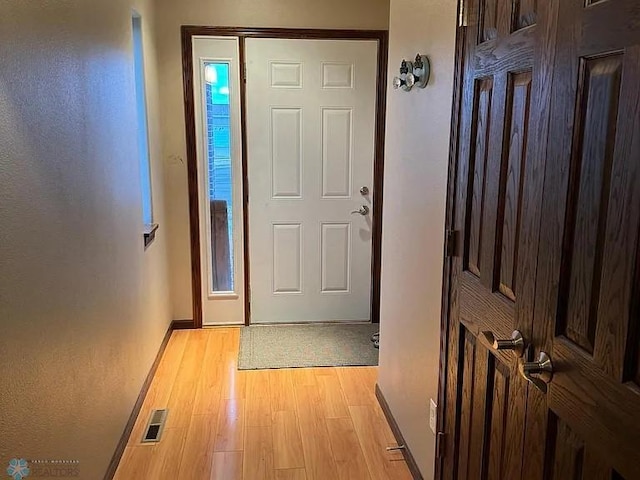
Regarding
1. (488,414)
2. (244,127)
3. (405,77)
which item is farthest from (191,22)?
(488,414)

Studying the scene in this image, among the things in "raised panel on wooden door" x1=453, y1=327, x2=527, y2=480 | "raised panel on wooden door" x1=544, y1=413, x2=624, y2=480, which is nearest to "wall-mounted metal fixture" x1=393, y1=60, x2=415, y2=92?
"raised panel on wooden door" x1=453, y1=327, x2=527, y2=480

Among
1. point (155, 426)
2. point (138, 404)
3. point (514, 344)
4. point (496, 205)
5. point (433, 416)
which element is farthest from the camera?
point (138, 404)

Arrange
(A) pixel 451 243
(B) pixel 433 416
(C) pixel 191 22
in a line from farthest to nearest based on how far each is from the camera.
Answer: (C) pixel 191 22 → (B) pixel 433 416 → (A) pixel 451 243

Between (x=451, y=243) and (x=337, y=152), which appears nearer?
(x=451, y=243)

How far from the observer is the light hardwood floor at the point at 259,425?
7.82 feet

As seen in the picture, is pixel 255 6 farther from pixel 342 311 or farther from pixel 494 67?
pixel 494 67

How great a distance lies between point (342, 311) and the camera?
4176mm

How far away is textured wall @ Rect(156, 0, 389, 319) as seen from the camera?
369 cm

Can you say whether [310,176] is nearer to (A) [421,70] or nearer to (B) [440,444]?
(A) [421,70]

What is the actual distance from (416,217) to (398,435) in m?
1.02

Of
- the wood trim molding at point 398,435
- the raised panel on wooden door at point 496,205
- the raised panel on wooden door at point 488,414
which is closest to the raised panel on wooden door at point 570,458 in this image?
the raised panel on wooden door at point 488,414

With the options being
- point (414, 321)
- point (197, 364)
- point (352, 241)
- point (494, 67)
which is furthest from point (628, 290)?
point (352, 241)

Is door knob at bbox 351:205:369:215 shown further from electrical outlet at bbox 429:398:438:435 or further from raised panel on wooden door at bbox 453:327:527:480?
raised panel on wooden door at bbox 453:327:527:480

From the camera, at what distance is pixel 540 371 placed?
3.89ft
